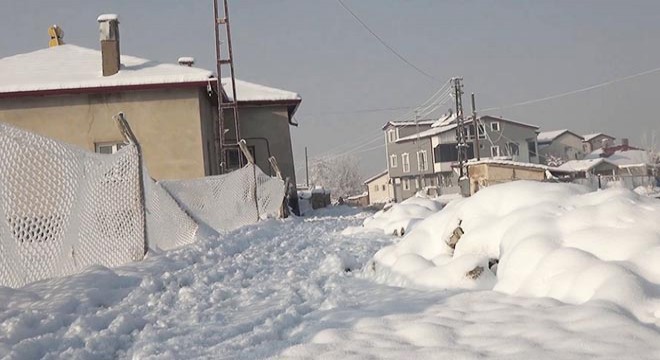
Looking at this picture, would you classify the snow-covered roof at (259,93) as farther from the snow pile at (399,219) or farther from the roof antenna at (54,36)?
the snow pile at (399,219)

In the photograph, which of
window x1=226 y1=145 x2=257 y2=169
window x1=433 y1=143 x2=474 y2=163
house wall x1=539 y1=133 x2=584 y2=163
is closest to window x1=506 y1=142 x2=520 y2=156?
window x1=433 y1=143 x2=474 y2=163

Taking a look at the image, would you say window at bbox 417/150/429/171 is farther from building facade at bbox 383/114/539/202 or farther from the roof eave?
the roof eave

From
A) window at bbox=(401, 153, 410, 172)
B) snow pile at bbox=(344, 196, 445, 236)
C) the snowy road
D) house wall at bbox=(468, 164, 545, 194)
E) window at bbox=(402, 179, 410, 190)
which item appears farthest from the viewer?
window at bbox=(402, 179, 410, 190)

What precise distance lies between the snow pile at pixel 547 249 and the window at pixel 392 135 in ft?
180

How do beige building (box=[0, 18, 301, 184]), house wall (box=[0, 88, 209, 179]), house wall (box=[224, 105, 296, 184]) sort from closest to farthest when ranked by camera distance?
1. beige building (box=[0, 18, 301, 184])
2. house wall (box=[0, 88, 209, 179])
3. house wall (box=[224, 105, 296, 184])

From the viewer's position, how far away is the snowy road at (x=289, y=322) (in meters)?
2.91

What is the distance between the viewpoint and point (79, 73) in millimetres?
A: 20141

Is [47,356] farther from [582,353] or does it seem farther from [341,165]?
[341,165]

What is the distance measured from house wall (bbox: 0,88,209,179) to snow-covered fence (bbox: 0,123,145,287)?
1340 centimetres

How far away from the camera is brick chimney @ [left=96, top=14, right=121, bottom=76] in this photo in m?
19.9

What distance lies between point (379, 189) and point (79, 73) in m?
54.4

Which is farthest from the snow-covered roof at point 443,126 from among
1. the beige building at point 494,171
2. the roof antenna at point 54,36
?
the roof antenna at point 54,36

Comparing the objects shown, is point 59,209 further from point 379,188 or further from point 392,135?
point 379,188

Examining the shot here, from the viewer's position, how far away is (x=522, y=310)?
355 centimetres
